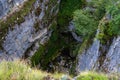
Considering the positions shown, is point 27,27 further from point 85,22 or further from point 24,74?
point 24,74

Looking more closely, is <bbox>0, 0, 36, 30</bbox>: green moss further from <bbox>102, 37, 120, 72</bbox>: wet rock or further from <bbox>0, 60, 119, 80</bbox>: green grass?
<bbox>0, 60, 119, 80</bbox>: green grass

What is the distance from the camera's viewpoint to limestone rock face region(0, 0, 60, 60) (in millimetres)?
22281

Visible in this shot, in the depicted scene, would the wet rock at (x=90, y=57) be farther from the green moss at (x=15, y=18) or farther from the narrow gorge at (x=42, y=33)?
the green moss at (x=15, y=18)

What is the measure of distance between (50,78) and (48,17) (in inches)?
679

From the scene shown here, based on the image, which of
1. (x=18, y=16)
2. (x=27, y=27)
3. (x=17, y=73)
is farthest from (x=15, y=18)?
(x=17, y=73)

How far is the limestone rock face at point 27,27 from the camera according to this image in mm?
22281

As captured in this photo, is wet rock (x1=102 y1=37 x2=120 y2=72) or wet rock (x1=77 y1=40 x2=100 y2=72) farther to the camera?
wet rock (x1=77 y1=40 x2=100 y2=72)

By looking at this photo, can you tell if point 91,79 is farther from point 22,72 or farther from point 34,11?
point 34,11

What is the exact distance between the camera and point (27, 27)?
22766 mm

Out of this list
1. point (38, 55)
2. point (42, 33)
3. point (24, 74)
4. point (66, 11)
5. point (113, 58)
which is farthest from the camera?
point (66, 11)

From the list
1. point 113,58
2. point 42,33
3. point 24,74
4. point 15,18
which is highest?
point 24,74

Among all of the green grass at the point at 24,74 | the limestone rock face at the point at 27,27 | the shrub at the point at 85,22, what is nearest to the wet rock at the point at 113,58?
the shrub at the point at 85,22

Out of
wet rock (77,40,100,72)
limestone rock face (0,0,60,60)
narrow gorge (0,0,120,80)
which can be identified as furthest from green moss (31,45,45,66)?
wet rock (77,40,100,72)

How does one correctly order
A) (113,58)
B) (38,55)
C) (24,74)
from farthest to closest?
1. (38,55)
2. (113,58)
3. (24,74)
